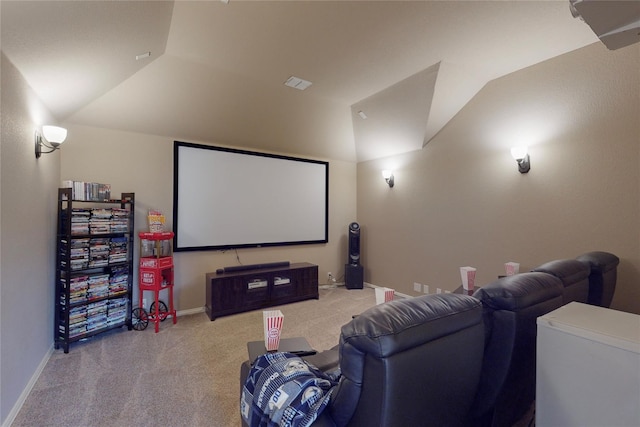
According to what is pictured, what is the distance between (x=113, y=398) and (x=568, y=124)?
15.9 ft

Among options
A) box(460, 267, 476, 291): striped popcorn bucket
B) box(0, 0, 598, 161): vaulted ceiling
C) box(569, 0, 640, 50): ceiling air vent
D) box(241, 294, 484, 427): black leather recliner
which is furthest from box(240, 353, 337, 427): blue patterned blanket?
box(0, 0, 598, 161): vaulted ceiling

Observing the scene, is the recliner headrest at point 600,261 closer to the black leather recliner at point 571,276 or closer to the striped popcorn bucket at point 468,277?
the black leather recliner at point 571,276

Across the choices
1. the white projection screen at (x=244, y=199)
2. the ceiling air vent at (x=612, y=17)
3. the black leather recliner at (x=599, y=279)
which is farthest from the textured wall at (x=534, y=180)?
the ceiling air vent at (x=612, y=17)

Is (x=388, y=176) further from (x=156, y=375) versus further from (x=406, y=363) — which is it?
(x=406, y=363)

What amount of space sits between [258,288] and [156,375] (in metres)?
1.81

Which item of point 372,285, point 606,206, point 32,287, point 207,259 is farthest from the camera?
point 372,285

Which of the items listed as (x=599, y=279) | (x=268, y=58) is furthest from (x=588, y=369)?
(x=268, y=58)

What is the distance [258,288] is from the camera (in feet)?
13.7

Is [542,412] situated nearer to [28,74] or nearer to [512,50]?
[512,50]

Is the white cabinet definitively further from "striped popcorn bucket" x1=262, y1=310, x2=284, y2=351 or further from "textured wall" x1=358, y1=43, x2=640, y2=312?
"textured wall" x1=358, y1=43, x2=640, y2=312

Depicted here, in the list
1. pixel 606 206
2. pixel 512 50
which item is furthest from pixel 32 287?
pixel 606 206

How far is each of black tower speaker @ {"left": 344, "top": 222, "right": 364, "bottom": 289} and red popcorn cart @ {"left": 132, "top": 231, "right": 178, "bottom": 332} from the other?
2889 mm

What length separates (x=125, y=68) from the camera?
2.77 meters

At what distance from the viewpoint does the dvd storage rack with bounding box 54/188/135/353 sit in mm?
2859
